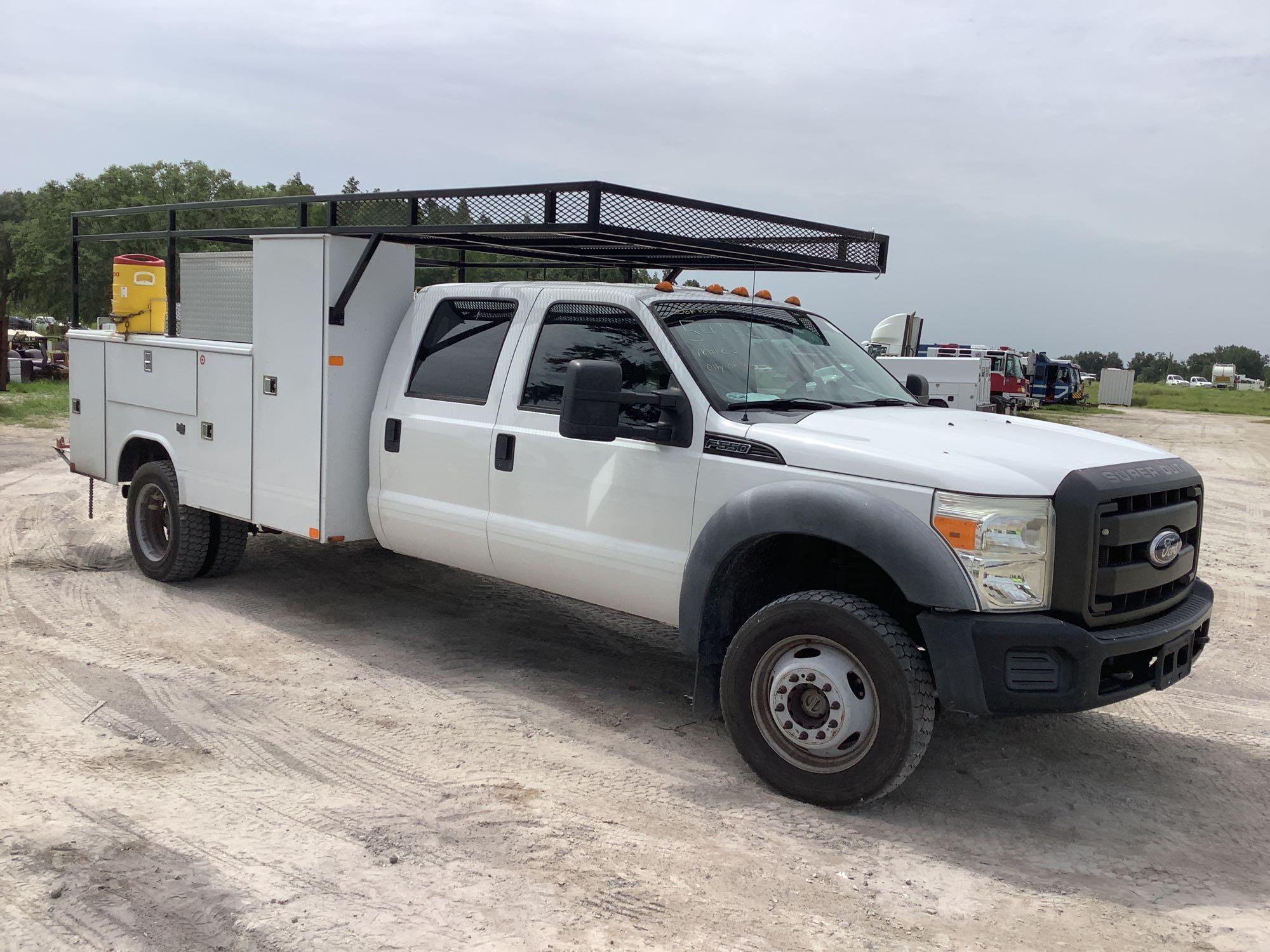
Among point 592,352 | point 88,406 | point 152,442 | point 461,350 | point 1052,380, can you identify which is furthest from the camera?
point 1052,380

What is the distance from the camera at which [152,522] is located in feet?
25.1

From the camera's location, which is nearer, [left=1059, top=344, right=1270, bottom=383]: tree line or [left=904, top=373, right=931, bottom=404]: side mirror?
[left=904, top=373, right=931, bottom=404]: side mirror

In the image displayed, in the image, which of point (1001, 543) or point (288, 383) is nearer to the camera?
point (1001, 543)

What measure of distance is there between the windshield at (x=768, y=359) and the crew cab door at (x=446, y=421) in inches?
39.9

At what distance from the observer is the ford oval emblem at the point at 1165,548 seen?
13.8 feet

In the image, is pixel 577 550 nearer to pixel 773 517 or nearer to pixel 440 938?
pixel 773 517

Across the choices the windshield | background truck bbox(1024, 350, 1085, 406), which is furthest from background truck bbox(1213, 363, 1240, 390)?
the windshield

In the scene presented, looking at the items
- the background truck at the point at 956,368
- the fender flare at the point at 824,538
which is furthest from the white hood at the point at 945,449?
the background truck at the point at 956,368

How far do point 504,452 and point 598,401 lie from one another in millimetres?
1157

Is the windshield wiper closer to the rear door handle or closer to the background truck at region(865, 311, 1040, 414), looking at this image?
the rear door handle

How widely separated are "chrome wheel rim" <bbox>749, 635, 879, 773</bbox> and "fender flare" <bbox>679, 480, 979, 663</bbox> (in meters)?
0.37

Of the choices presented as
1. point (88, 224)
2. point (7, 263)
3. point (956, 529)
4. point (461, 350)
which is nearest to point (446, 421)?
point (461, 350)

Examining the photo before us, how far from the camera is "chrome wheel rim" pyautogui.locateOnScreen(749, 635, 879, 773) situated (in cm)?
416

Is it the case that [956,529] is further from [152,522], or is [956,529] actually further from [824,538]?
[152,522]
